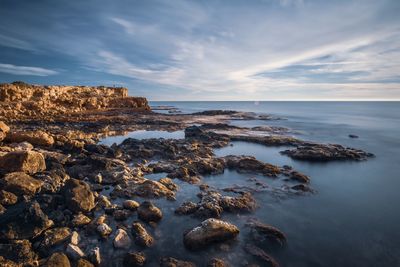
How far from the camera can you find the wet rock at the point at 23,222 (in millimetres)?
9008

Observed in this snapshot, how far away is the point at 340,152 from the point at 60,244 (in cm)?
2722

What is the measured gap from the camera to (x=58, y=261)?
771 centimetres

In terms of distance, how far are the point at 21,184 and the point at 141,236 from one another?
676 cm

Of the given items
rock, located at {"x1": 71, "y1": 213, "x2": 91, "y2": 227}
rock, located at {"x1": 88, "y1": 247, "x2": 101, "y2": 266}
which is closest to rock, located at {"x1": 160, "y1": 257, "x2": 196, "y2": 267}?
rock, located at {"x1": 88, "y1": 247, "x2": 101, "y2": 266}

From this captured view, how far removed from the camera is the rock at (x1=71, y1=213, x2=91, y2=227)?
10.5m

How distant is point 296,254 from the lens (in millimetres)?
9961

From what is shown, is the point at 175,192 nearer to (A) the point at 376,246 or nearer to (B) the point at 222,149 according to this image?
(A) the point at 376,246

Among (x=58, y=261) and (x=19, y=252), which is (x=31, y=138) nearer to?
(x=19, y=252)

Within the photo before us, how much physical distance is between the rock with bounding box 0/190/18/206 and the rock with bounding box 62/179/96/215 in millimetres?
1995

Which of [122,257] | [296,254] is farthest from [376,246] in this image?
[122,257]

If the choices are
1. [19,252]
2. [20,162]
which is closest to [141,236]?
[19,252]

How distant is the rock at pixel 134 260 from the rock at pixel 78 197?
399cm

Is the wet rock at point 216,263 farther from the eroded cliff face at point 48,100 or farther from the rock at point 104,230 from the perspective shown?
the eroded cliff face at point 48,100

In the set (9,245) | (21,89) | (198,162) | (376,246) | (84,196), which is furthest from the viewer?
(21,89)
